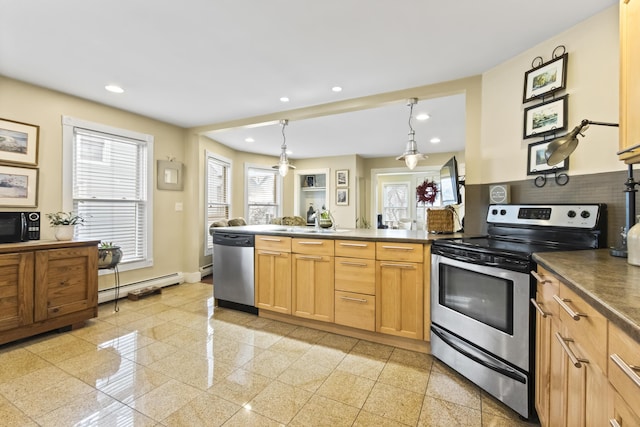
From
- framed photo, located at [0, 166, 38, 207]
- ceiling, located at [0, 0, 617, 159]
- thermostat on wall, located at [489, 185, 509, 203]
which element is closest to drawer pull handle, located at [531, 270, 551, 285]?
thermostat on wall, located at [489, 185, 509, 203]

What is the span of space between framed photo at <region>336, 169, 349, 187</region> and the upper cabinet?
539 centimetres

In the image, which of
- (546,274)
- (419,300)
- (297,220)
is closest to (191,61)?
(419,300)

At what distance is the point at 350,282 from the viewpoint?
2.61 metres

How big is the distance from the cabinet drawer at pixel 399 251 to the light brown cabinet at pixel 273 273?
0.94m

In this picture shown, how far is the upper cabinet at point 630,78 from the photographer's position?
1.24m

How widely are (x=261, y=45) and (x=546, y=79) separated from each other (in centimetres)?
216

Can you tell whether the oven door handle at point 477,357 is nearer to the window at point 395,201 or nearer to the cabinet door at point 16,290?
the cabinet door at point 16,290

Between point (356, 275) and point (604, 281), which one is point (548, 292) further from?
point (356, 275)

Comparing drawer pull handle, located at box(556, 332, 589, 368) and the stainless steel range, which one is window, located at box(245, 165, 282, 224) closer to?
the stainless steel range

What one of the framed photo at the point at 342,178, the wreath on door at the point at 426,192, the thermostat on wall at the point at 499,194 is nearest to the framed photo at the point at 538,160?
the thermostat on wall at the point at 499,194

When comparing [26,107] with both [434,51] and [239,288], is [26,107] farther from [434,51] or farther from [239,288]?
[434,51]

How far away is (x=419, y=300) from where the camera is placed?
2.33 m

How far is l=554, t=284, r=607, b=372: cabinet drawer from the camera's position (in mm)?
835

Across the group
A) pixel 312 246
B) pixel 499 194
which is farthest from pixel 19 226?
pixel 499 194
